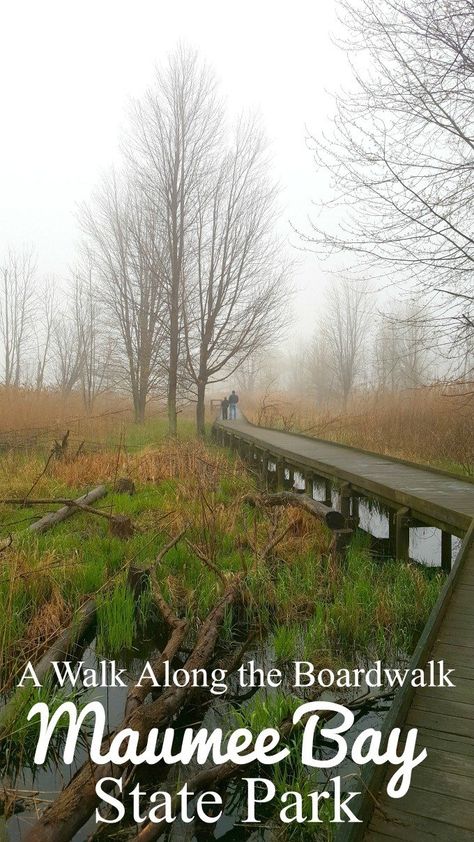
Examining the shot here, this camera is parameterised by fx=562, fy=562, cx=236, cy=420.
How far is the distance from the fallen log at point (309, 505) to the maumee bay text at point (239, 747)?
174 centimetres

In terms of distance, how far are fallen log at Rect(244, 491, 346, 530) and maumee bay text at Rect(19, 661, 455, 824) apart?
174 centimetres

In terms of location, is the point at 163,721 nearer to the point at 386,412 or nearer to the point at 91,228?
the point at 386,412

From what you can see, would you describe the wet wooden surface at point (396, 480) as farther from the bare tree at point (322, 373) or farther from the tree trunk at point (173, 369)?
the bare tree at point (322, 373)

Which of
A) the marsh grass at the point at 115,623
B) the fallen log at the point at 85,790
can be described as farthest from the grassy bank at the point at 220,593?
the fallen log at the point at 85,790

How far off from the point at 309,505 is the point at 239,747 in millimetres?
3092

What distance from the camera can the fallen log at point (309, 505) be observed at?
5.34 meters

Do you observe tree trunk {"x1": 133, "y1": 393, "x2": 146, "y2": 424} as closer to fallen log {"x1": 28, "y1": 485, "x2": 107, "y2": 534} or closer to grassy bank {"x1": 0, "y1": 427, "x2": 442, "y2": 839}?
fallen log {"x1": 28, "y1": 485, "x2": 107, "y2": 534}

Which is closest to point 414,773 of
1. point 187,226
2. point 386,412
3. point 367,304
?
point 386,412

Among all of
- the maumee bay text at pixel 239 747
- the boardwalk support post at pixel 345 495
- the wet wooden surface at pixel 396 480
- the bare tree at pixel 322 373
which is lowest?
the maumee bay text at pixel 239 747

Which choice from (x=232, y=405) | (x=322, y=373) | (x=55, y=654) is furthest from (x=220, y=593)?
(x=322, y=373)

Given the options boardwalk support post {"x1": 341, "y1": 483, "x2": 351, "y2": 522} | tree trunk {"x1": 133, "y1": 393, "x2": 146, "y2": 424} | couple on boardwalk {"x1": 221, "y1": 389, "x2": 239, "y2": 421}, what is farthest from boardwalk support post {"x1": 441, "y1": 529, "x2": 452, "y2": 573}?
couple on boardwalk {"x1": 221, "y1": 389, "x2": 239, "y2": 421}

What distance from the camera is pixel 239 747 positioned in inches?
114

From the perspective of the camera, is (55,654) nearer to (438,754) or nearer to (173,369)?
(438,754)

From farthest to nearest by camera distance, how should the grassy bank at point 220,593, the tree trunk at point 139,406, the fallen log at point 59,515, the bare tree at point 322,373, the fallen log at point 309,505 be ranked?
the bare tree at point 322,373, the tree trunk at point 139,406, the fallen log at point 59,515, the fallen log at point 309,505, the grassy bank at point 220,593
